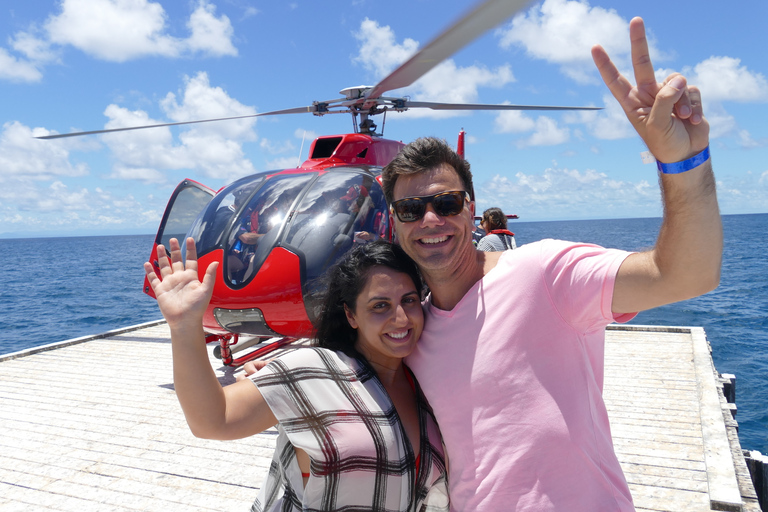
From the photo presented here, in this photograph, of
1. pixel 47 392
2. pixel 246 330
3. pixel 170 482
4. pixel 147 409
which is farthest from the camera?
pixel 47 392

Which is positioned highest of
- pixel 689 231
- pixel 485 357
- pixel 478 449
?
pixel 689 231

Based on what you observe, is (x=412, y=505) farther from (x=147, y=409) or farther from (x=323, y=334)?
(x=147, y=409)

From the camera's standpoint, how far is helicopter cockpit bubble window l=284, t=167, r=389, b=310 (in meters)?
4.68

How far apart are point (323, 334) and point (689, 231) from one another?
1443 millimetres

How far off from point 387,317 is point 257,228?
302 centimetres

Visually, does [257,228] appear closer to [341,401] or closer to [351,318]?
[351,318]

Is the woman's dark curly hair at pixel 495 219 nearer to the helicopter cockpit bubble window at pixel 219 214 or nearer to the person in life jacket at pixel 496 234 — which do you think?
the person in life jacket at pixel 496 234

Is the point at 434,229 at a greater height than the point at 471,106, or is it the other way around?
the point at 471,106

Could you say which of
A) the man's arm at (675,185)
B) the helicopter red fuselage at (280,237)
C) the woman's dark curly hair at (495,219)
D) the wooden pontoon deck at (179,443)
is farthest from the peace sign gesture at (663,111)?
the woman's dark curly hair at (495,219)

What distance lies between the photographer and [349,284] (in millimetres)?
2268

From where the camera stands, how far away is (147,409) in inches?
225

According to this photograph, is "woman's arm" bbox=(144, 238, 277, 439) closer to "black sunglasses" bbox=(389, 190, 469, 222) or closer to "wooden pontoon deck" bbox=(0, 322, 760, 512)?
"black sunglasses" bbox=(389, 190, 469, 222)

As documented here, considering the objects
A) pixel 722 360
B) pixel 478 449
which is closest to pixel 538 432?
pixel 478 449

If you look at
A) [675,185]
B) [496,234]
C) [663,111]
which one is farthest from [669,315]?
[663,111]
